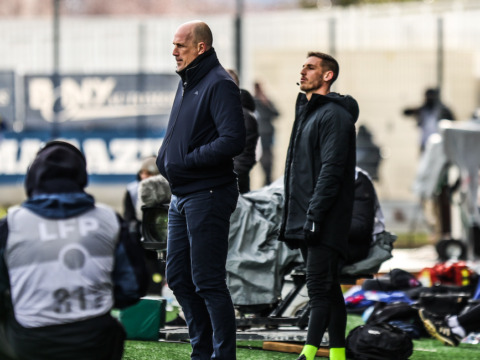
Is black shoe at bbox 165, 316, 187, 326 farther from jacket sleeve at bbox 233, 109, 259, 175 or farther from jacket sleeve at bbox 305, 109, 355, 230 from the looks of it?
jacket sleeve at bbox 305, 109, 355, 230

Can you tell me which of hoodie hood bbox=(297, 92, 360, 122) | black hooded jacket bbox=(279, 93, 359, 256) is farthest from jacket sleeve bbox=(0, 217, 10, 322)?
hoodie hood bbox=(297, 92, 360, 122)

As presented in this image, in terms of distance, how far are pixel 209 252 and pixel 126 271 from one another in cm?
126

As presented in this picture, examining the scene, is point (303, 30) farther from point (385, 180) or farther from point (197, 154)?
point (197, 154)

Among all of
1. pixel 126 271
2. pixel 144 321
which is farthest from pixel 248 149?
pixel 126 271

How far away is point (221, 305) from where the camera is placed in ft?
19.8

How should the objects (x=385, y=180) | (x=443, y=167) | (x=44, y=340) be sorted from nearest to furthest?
(x=44, y=340), (x=443, y=167), (x=385, y=180)

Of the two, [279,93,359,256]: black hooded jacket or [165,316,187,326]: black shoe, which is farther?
[165,316,187,326]: black shoe

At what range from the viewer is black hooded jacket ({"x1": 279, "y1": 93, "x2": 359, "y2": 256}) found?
21.1 feet

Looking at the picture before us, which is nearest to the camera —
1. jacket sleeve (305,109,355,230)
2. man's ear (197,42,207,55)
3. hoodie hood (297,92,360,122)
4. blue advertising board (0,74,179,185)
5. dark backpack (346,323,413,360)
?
man's ear (197,42,207,55)

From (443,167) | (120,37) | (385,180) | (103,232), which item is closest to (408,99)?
(385,180)

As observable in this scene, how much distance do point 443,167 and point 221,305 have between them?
9065 millimetres

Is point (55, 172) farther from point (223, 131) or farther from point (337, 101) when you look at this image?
point (337, 101)

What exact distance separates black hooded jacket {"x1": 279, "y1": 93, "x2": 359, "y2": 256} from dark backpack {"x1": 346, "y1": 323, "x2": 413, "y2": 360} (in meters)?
1.13

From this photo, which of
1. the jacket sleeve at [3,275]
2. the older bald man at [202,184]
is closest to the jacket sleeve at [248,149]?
the older bald man at [202,184]
